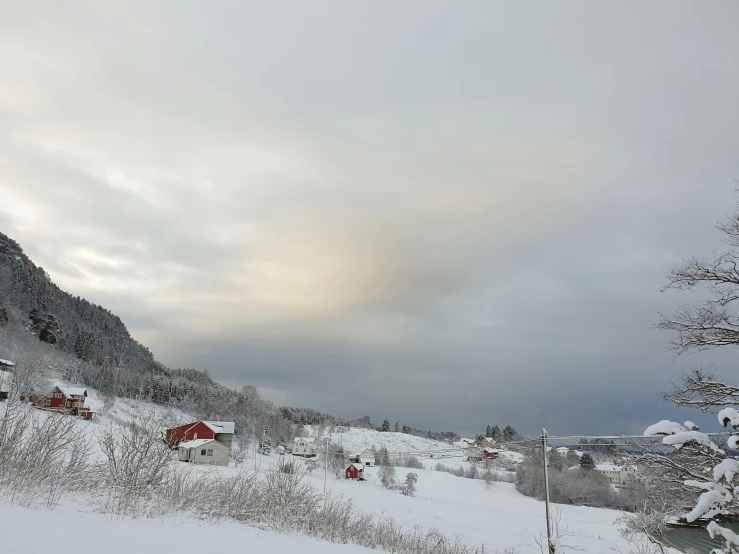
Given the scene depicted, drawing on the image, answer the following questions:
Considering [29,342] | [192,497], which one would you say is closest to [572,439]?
[192,497]

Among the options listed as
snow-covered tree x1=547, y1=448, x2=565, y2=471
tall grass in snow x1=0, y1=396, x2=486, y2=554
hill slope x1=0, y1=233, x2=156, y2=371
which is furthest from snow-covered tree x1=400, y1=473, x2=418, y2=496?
hill slope x1=0, y1=233, x2=156, y2=371

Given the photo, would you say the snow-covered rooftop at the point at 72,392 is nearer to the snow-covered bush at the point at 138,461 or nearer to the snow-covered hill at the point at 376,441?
the snow-covered bush at the point at 138,461

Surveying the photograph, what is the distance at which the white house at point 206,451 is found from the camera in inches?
2448

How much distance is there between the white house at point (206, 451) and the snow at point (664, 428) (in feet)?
216

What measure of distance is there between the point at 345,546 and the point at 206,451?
201 feet

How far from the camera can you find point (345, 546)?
10.3m

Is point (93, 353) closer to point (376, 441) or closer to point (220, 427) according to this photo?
point (220, 427)

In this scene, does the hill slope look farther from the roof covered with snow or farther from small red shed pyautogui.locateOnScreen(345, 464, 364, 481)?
small red shed pyautogui.locateOnScreen(345, 464, 364, 481)

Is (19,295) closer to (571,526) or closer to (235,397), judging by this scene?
(235,397)

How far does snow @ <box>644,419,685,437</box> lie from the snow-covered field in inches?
243

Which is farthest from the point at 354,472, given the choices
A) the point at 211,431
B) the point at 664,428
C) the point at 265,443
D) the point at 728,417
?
the point at 728,417

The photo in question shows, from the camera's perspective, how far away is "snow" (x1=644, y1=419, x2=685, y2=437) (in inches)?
212

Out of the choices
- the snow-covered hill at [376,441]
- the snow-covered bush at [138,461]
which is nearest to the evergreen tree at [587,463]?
the snow-covered hill at [376,441]

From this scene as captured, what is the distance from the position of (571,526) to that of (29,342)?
436 ft
